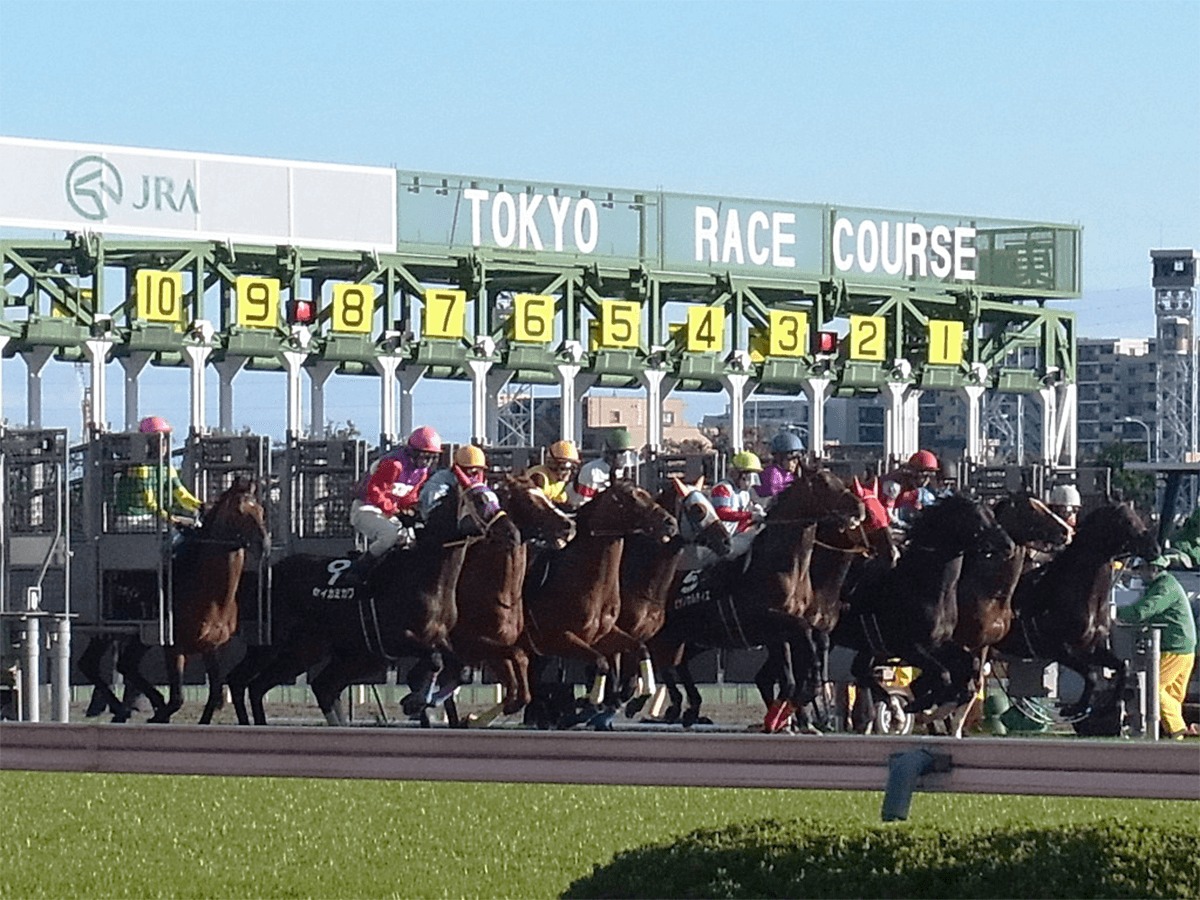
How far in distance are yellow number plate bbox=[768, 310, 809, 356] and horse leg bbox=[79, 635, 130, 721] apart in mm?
24859

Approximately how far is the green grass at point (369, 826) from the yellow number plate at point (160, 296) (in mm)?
A: 22303

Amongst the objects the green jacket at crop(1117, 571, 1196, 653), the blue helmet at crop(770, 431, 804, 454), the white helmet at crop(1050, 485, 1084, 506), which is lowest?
the green jacket at crop(1117, 571, 1196, 653)

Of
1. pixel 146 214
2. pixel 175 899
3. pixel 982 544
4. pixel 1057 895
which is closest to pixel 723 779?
pixel 175 899

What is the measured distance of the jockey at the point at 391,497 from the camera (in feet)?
71.9

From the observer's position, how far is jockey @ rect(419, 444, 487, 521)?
21.5m

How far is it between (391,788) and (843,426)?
143 metres

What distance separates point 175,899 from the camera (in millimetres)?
10820

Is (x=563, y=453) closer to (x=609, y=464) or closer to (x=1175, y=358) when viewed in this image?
(x=609, y=464)

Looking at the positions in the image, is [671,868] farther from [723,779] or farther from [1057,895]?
[723,779]

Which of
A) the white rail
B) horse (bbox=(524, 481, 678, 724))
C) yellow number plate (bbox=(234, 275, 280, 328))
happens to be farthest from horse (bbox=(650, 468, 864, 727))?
yellow number plate (bbox=(234, 275, 280, 328))

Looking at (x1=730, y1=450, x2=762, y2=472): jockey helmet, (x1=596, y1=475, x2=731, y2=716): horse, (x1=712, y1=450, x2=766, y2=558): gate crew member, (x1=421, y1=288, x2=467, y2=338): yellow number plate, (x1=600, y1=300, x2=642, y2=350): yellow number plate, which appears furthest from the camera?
(x1=600, y1=300, x2=642, y2=350): yellow number plate

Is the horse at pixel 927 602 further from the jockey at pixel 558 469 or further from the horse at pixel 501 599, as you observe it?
the horse at pixel 501 599

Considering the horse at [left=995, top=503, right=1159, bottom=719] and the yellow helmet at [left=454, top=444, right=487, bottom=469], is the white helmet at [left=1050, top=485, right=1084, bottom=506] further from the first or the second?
the yellow helmet at [left=454, top=444, right=487, bottom=469]

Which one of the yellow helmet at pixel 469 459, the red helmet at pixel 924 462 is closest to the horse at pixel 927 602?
the red helmet at pixel 924 462
